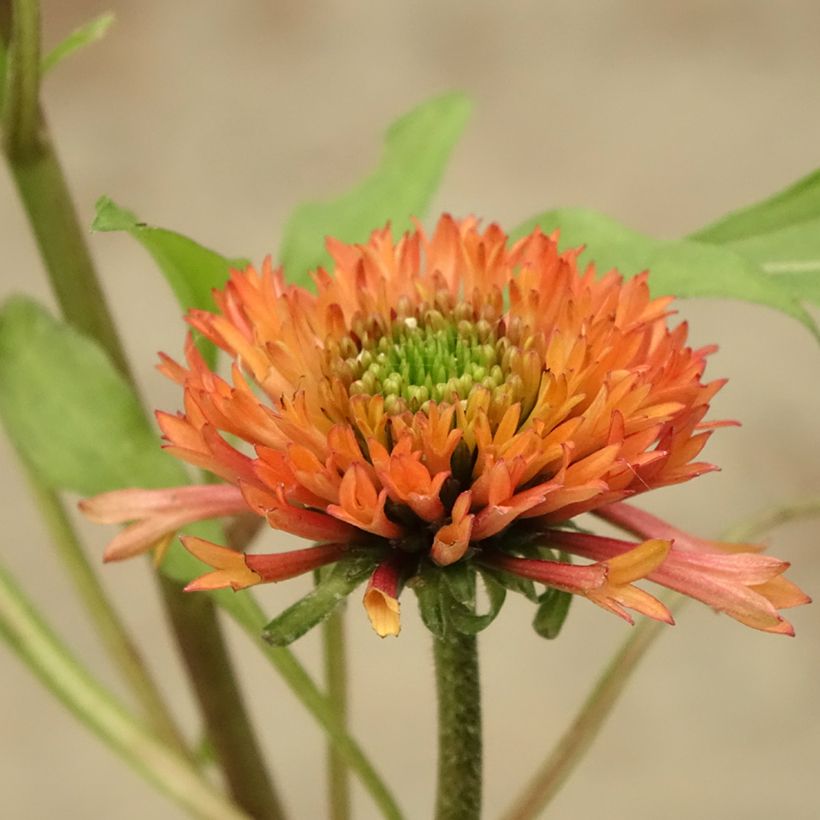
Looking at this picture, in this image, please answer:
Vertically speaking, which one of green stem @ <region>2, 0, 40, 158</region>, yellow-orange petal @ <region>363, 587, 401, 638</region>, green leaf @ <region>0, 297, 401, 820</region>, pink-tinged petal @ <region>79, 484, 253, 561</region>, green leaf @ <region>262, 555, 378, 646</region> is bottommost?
yellow-orange petal @ <region>363, 587, 401, 638</region>

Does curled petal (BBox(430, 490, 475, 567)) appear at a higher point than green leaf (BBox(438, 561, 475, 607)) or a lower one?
higher

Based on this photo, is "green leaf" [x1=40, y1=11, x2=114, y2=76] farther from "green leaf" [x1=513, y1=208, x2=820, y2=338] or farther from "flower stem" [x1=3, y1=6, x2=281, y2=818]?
"green leaf" [x1=513, y1=208, x2=820, y2=338]

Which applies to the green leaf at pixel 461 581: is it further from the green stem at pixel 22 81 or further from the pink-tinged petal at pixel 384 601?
the green stem at pixel 22 81

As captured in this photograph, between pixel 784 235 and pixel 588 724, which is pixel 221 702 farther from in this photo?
pixel 784 235

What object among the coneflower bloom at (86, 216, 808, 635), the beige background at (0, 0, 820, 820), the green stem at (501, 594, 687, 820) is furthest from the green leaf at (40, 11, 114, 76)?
the beige background at (0, 0, 820, 820)

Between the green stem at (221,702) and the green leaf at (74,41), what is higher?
the green leaf at (74,41)

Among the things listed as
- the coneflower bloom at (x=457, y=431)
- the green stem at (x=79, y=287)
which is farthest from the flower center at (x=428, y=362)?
the green stem at (x=79, y=287)

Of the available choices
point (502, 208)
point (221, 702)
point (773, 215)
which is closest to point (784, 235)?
point (773, 215)

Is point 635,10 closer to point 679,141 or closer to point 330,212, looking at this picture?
point 679,141
